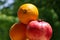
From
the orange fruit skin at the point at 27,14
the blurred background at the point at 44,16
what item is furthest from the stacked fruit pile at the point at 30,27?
the blurred background at the point at 44,16

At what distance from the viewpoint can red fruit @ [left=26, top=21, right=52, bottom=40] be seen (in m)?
0.85

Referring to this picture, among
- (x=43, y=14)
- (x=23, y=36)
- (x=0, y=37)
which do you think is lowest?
(x=0, y=37)

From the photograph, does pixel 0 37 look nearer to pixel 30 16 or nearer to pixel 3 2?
pixel 3 2

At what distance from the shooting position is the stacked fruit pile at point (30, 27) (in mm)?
853

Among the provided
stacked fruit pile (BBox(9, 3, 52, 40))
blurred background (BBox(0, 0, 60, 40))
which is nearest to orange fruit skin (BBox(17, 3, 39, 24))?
stacked fruit pile (BBox(9, 3, 52, 40))

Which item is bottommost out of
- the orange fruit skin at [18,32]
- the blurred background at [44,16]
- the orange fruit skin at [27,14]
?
the blurred background at [44,16]

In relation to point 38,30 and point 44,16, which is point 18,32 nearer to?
point 38,30

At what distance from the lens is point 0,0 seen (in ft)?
16.8

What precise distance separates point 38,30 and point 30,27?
3 centimetres

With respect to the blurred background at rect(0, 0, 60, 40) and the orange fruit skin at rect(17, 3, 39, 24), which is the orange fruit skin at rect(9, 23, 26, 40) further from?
the blurred background at rect(0, 0, 60, 40)

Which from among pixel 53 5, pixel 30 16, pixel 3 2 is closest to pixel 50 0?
pixel 53 5

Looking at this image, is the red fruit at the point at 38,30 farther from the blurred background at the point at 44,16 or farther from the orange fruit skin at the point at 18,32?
the blurred background at the point at 44,16

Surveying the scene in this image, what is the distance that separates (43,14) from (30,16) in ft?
9.08

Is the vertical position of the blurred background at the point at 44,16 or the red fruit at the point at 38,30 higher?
the red fruit at the point at 38,30
